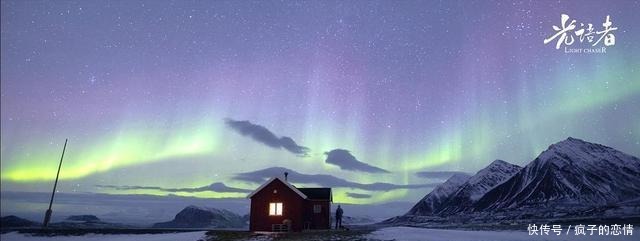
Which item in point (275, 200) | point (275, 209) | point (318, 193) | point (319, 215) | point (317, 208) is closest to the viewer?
point (275, 209)

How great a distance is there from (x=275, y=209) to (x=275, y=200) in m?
0.99

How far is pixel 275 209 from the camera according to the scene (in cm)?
4753

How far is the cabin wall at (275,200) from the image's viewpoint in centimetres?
4709

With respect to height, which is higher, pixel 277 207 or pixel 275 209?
pixel 277 207

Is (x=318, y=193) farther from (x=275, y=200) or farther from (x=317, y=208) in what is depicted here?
(x=275, y=200)

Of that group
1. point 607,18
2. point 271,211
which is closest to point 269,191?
point 271,211

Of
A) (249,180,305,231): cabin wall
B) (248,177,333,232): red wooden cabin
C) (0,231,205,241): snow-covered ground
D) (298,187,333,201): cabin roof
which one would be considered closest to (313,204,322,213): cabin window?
(298,187,333,201): cabin roof

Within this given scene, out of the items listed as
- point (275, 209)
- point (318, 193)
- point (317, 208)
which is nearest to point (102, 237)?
point (275, 209)

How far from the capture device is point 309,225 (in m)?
49.8

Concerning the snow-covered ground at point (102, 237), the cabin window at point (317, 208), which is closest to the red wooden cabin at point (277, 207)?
the cabin window at point (317, 208)

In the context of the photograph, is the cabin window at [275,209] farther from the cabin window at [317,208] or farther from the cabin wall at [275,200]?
the cabin window at [317,208]

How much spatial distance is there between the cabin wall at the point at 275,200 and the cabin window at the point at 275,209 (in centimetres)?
33

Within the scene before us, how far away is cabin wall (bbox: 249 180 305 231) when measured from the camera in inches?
1854

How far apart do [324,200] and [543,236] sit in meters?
25.3
